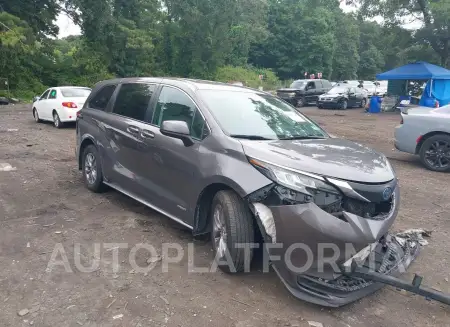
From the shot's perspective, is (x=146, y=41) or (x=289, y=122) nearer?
(x=289, y=122)

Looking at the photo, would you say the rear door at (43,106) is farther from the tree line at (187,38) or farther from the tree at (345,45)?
the tree at (345,45)

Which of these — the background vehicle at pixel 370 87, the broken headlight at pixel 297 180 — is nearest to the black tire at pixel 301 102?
the background vehicle at pixel 370 87

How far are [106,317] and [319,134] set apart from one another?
282cm

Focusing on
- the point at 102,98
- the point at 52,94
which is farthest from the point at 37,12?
the point at 102,98

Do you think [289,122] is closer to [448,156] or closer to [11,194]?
[11,194]

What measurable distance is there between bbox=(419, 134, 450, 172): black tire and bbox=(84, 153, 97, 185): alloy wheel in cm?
627

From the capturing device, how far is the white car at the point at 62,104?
13023mm

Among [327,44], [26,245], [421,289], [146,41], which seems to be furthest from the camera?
[327,44]

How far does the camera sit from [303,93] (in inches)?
973

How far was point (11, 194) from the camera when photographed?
6004 mm

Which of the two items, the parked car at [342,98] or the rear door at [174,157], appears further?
the parked car at [342,98]

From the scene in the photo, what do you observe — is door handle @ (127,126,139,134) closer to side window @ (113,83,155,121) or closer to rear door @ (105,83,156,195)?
rear door @ (105,83,156,195)

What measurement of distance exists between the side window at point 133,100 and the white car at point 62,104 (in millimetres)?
8079

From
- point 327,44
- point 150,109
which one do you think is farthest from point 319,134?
point 327,44
